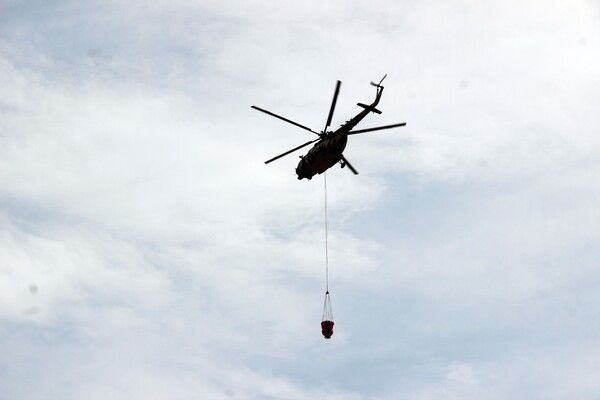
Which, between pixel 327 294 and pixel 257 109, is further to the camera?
pixel 327 294

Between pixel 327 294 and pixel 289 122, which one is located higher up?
pixel 289 122

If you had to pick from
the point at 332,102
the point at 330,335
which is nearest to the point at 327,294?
the point at 330,335

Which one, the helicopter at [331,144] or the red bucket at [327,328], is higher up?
the helicopter at [331,144]

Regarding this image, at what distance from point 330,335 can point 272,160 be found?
36.9ft

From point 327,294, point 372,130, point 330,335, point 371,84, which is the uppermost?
point 371,84

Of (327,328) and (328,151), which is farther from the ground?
(328,151)

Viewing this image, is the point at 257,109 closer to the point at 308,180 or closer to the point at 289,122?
the point at 289,122

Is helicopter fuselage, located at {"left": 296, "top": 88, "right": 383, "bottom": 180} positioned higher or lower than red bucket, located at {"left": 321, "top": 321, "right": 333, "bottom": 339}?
higher

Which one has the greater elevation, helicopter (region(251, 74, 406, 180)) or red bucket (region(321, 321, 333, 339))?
helicopter (region(251, 74, 406, 180))

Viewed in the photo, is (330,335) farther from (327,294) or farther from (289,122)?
(289,122)

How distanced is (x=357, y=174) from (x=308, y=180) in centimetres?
615

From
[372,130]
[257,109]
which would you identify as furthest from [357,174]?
[257,109]

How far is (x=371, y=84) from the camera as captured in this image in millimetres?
53125

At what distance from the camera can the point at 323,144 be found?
2140 inches
